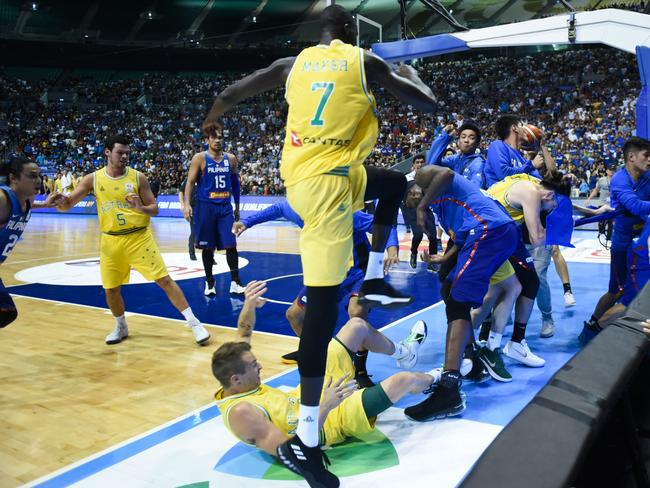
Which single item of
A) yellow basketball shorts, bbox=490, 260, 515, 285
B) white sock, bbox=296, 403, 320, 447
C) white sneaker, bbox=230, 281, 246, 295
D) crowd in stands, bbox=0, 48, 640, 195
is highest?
crowd in stands, bbox=0, 48, 640, 195

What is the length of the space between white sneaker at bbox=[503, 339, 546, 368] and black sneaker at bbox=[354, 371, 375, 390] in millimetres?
1244

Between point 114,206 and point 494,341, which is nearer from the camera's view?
point 494,341

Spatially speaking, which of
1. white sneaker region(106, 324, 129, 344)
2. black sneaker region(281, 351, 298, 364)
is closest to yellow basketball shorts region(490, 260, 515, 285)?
black sneaker region(281, 351, 298, 364)

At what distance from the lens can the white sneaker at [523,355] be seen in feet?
14.0

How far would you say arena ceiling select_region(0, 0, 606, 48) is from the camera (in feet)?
102

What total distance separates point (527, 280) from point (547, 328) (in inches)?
37.8

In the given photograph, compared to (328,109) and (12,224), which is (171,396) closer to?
(12,224)

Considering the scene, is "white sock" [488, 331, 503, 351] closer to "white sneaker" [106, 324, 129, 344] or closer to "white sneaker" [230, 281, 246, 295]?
"white sneaker" [106, 324, 129, 344]

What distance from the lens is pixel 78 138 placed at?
3162 centimetres

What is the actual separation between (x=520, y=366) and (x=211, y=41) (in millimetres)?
36648

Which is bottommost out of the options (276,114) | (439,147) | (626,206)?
(626,206)

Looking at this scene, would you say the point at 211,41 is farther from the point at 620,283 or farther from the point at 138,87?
the point at 620,283

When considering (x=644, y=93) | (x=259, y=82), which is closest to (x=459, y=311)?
(x=259, y=82)

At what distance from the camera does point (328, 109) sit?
2.32m
